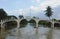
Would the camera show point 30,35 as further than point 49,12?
No

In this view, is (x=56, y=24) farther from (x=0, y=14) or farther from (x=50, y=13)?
(x=0, y=14)

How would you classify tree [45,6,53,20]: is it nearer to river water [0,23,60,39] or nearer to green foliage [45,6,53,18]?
green foliage [45,6,53,18]

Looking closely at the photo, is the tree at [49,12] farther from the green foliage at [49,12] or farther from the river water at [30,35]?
the river water at [30,35]

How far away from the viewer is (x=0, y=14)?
92.9 meters

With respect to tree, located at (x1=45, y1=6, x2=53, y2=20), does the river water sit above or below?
below

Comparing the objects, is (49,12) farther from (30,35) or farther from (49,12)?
(30,35)

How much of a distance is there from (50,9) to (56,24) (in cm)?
838

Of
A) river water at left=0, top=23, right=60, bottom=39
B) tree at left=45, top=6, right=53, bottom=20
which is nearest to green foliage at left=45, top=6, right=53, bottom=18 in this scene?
tree at left=45, top=6, right=53, bottom=20

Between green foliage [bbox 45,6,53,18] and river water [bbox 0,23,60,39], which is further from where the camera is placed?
green foliage [bbox 45,6,53,18]

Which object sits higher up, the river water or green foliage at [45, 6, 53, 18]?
green foliage at [45, 6, 53, 18]

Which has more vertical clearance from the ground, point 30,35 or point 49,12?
point 49,12

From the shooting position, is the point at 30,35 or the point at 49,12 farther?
the point at 49,12

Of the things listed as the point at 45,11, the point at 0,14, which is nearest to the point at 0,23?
the point at 0,14

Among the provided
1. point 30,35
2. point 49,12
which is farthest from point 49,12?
Answer: point 30,35
